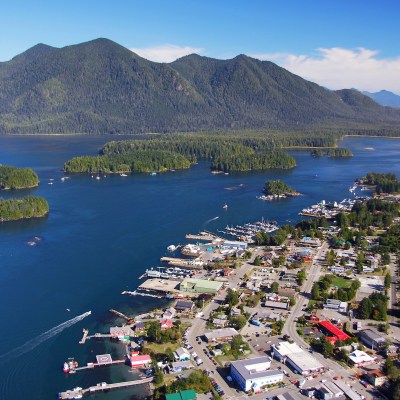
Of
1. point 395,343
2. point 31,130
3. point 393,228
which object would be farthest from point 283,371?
point 31,130

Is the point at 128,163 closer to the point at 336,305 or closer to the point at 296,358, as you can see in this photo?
the point at 336,305

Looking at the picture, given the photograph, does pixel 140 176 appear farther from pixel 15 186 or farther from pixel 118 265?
pixel 118 265

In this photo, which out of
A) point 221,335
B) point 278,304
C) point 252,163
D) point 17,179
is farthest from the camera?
point 252,163

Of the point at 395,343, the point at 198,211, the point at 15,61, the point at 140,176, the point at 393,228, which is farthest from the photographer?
the point at 15,61

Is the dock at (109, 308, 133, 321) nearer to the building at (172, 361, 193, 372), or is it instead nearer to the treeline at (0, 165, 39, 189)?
the building at (172, 361, 193, 372)

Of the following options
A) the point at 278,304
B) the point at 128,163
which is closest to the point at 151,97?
the point at 128,163

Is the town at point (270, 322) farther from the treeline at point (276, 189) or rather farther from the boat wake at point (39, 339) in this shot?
the treeline at point (276, 189)

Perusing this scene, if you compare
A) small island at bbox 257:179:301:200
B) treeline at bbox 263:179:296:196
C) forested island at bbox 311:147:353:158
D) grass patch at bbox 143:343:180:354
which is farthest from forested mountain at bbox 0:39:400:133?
grass patch at bbox 143:343:180:354
